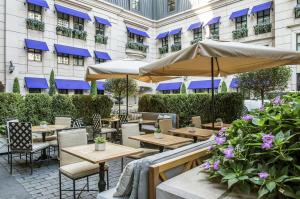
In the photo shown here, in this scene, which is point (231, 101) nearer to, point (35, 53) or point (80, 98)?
point (80, 98)

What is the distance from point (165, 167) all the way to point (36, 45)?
625 inches

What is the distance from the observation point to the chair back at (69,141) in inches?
156

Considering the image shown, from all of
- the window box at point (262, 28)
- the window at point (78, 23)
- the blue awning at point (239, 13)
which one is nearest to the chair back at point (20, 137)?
the window at point (78, 23)

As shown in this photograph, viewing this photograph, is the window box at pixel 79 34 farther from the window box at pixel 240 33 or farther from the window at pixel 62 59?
the window box at pixel 240 33

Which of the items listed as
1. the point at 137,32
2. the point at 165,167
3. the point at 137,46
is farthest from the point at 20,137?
the point at 137,46

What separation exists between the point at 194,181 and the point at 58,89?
16147 millimetres

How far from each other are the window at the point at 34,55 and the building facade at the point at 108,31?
0.21 ft

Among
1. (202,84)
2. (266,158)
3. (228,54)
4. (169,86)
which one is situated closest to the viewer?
(266,158)

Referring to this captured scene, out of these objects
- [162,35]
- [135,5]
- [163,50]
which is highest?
[135,5]

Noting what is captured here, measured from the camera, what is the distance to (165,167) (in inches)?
88.3

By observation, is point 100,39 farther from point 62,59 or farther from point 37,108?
point 37,108

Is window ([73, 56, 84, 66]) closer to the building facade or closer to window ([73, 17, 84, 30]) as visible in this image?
the building facade

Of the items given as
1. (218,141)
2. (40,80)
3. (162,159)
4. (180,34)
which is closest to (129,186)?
(162,159)

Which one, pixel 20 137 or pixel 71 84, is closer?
pixel 20 137
